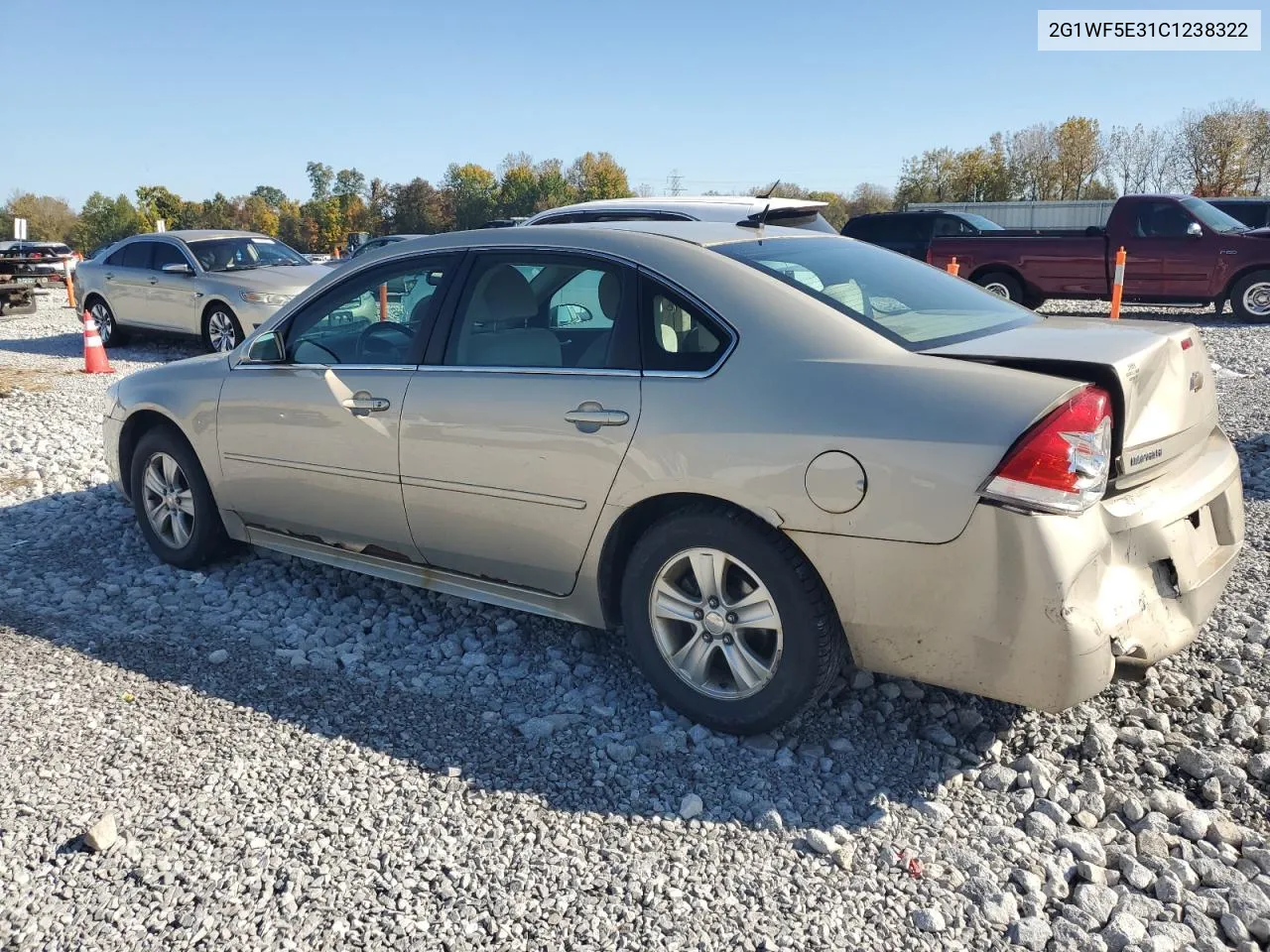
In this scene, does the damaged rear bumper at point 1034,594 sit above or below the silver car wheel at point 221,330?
below

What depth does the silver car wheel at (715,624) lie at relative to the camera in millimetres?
3264

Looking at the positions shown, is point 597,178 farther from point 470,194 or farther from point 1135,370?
point 1135,370

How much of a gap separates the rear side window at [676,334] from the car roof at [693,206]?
4.80 m

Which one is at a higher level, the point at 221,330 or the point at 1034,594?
the point at 221,330

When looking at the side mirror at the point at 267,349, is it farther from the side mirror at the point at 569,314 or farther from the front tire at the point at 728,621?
the front tire at the point at 728,621

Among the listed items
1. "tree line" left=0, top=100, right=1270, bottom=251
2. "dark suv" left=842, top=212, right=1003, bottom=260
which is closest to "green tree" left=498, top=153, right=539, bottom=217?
"tree line" left=0, top=100, right=1270, bottom=251

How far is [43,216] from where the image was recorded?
86.5 m

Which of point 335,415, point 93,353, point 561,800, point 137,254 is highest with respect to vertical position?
point 137,254

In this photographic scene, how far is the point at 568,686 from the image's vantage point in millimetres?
3867

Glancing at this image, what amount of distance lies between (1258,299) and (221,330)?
14.0m

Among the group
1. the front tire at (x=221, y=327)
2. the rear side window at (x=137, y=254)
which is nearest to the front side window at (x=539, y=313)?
the front tire at (x=221, y=327)

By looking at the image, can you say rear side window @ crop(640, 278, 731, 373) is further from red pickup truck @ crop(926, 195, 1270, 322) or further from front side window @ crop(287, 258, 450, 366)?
red pickup truck @ crop(926, 195, 1270, 322)

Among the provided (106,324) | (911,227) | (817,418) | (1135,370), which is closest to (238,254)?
(106,324)

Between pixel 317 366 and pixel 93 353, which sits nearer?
pixel 317 366
